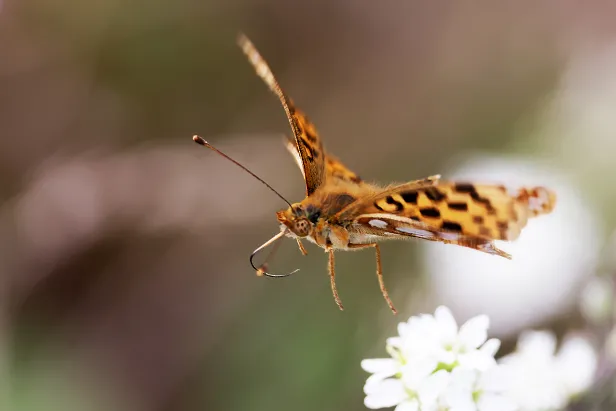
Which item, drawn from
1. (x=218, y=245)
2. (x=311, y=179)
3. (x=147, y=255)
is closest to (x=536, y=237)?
(x=311, y=179)

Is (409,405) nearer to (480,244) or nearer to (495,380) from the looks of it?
(495,380)

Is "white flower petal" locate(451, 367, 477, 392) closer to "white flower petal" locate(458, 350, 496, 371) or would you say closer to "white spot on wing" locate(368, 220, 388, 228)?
"white flower petal" locate(458, 350, 496, 371)

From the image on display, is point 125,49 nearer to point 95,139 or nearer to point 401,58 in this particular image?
point 95,139

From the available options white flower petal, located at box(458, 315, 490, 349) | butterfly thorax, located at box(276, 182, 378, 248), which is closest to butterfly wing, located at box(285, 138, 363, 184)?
butterfly thorax, located at box(276, 182, 378, 248)

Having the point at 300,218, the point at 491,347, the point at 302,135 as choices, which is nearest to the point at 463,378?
the point at 491,347

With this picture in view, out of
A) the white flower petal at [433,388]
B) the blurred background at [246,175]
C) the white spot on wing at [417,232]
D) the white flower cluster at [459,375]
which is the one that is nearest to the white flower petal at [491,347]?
the white flower cluster at [459,375]

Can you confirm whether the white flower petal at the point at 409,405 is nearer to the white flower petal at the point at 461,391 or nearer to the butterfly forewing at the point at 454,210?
the white flower petal at the point at 461,391
